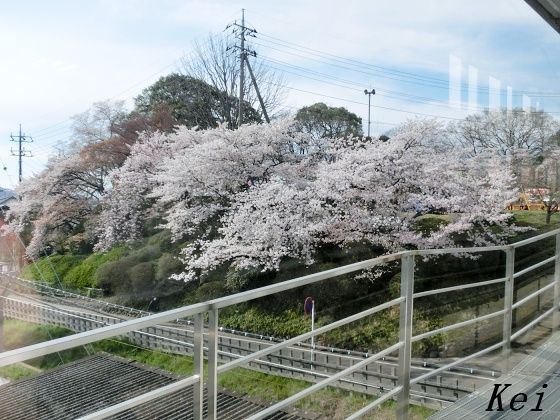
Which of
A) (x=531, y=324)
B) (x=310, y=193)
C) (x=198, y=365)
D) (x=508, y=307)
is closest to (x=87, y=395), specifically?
(x=198, y=365)

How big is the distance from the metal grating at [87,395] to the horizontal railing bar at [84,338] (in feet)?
1.62

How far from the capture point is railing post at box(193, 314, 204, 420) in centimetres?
86

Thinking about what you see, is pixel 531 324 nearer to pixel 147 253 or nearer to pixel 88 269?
pixel 147 253

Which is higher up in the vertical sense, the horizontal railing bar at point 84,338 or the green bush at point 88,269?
the horizontal railing bar at point 84,338

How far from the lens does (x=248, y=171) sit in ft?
9.09

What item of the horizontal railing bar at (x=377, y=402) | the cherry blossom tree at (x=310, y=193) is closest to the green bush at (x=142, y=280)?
the cherry blossom tree at (x=310, y=193)

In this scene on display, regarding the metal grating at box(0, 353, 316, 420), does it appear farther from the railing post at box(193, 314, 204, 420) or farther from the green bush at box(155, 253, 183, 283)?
the green bush at box(155, 253, 183, 283)

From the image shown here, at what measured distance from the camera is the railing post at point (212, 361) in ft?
2.86

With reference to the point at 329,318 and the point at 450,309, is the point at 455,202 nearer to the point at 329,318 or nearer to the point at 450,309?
the point at 450,309

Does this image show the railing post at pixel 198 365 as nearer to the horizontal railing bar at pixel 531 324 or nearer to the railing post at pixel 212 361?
the railing post at pixel 212 361

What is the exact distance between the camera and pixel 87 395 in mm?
1352

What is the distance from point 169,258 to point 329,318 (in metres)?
0.87

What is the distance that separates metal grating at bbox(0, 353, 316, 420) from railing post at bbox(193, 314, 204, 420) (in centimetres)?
33

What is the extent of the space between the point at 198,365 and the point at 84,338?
265 millimetres
